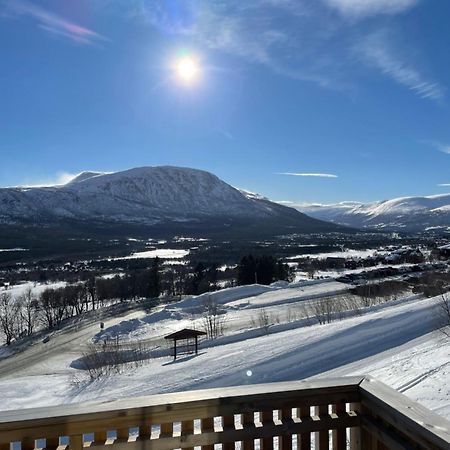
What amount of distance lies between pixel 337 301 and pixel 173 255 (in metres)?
94.4

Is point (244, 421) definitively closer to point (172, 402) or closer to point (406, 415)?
point (172, 402)

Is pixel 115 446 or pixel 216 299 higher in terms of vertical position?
pixel 115 446

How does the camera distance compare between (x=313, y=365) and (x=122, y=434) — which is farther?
(x=313, y=365)

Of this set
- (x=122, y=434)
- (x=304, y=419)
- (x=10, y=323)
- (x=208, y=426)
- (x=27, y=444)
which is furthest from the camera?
(x=10, y=323)

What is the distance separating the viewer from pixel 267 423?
117 inches

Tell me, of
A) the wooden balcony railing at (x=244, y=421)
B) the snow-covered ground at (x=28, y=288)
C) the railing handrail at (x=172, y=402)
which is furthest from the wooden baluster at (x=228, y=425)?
the snow-covered ground at (x=28, y=288)

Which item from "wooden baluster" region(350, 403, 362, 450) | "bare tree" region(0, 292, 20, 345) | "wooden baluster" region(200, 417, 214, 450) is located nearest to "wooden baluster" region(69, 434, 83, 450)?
"wooden baluster" region(200, 417, 214, 450)

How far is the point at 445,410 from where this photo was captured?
811 centimetres

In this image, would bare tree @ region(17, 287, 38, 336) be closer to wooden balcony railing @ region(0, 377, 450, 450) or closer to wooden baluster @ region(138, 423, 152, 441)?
wooden balcony railing @ region(0, 377, 450, 450)

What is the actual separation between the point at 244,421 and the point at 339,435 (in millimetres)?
688

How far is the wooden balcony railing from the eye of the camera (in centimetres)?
267

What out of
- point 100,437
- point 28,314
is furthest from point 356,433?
point 28,314

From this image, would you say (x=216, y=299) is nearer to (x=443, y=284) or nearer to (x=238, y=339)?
(x=238, y=339)

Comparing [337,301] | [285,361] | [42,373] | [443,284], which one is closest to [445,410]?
[285,361]
